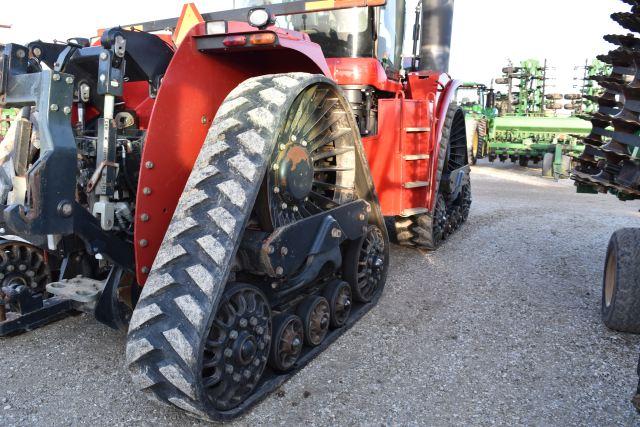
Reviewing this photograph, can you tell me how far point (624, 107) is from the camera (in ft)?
10.4

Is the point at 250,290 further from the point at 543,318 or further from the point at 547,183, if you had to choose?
the point at 547,183

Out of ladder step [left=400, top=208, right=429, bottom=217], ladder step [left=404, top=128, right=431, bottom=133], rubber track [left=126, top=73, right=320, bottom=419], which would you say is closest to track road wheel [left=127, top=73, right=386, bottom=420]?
rubber track [left=126, top=73, right=320, bottom=419]

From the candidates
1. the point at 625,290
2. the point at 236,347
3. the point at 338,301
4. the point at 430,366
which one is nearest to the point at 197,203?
the point at 236,347

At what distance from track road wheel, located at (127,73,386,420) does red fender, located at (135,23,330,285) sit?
0.63ft

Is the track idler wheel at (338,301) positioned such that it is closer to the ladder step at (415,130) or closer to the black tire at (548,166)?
the ladder step at (415,130)

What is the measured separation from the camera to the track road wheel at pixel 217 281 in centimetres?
211

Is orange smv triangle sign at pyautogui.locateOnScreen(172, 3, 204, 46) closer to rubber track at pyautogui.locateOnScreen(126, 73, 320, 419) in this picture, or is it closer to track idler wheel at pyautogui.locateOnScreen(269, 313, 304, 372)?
rubber track at pyautogui.locateOnScreen(126, 73, 320, 419)

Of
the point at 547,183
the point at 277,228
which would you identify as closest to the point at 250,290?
the point at 277,228

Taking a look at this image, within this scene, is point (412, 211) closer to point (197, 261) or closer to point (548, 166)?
point (197, 261)

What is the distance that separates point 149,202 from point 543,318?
290 centimetres

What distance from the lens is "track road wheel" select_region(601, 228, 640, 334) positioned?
3365 millimetres

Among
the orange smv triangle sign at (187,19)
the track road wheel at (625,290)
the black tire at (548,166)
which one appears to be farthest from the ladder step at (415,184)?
the black tire at (548,166)

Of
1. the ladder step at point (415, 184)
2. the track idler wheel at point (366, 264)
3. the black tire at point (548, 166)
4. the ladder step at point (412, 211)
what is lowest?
the black tire at point (548, 166)

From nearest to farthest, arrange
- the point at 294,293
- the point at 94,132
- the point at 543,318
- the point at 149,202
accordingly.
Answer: the point at 149,202 → the point at 294,293 → the point at 94,132 → the point at 543,318
